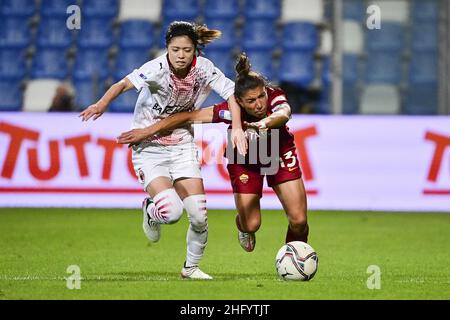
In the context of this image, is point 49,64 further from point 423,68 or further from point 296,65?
point 423,68

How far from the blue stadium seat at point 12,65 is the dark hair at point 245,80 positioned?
963cm

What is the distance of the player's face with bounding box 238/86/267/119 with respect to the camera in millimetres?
8047

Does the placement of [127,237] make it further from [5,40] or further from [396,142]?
[5,40]

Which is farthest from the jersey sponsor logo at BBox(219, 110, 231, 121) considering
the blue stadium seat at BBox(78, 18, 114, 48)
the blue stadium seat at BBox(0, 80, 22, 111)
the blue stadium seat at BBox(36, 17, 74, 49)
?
the blue stadium seat at BBox(36, 17, 74, 49)

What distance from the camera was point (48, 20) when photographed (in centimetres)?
1758

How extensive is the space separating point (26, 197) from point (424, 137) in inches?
203

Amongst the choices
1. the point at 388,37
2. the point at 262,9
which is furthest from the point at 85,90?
the point at 388,37

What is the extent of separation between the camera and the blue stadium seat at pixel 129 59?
17141 millimetres

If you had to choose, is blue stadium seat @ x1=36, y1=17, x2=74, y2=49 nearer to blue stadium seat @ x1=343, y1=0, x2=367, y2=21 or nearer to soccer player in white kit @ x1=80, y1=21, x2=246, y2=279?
blue stadium seat @ x1=343, y1=0, x2=367, y2=21

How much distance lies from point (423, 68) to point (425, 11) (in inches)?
37.9

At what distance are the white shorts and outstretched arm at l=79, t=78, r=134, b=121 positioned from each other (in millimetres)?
573

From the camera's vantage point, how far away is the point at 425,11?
17688 mm

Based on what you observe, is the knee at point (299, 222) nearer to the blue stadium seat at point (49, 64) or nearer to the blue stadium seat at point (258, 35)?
the blue stadium seat at point (258, 35)
